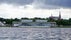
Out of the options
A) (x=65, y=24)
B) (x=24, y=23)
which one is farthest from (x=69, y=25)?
(x=24, y=23)

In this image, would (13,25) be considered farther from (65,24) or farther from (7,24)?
(65,24)

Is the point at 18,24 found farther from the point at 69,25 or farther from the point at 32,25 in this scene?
the point at 69,25

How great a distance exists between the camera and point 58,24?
524ft

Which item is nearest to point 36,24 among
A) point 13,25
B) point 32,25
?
point 32,25

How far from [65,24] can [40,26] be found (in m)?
12.7

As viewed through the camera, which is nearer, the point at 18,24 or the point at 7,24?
the point at 18,24

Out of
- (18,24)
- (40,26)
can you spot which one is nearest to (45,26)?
(40,26)

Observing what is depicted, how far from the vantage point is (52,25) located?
155500mm

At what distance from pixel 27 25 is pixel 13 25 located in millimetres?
8694

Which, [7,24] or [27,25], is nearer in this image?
[27,25]

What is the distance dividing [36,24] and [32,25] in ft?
6.78

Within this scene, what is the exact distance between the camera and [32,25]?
152625mm

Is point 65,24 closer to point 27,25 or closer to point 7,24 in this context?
point 27,25

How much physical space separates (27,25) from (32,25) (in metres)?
2.43
